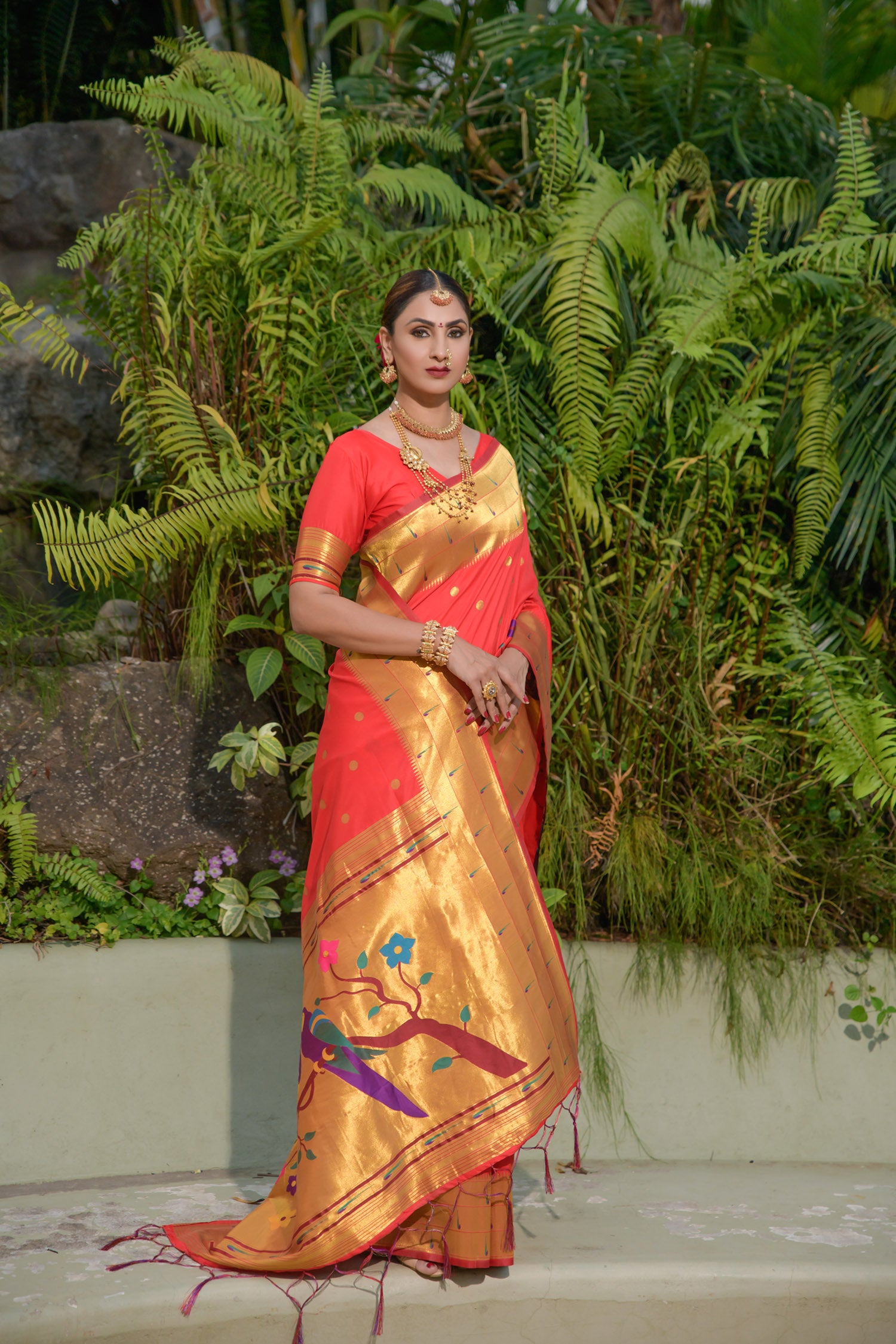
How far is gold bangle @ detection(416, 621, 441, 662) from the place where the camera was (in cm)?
221

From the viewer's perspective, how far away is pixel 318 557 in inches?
88.9

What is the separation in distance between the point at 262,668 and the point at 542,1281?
159 centimetres

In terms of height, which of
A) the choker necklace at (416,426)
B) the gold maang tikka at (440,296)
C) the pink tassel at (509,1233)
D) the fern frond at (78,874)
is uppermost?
the gold maang tikka at (440,296)

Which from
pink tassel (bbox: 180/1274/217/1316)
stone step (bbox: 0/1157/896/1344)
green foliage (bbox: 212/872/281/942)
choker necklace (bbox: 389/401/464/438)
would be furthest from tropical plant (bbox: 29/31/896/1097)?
pink tassel (bbox: 180/1274/217/1316)

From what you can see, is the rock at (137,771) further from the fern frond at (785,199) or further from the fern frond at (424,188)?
the fern frond at (785,199)

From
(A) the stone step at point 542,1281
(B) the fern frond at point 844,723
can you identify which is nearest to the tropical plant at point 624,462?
(B) the fern frond at point 844,723

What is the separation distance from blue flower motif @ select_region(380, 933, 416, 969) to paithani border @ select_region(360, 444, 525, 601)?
67 cm

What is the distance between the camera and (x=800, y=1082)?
10.6 feet

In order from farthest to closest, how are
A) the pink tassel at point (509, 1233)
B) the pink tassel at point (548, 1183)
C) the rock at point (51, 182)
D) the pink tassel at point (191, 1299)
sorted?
the rock at point (51, 182) → the pink tassel at point (548, 1183) → the pink tassel at point (509, 1233) → the pink tassel at point (191, 1299)

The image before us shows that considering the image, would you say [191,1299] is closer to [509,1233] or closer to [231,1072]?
[509,1233]

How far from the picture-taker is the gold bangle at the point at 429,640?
87.2 inches

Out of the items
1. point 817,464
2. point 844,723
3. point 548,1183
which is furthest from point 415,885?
point 817,464

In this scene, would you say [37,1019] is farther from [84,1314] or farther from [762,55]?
[762,55]

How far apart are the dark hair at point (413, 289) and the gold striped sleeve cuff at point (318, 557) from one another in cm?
45
